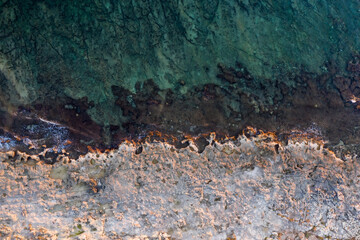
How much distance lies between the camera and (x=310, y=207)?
1525 millimetres

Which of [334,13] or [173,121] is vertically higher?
[334,13]

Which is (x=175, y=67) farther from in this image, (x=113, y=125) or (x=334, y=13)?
(x=334, y=13)

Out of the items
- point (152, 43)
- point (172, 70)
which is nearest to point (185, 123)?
point (172, 70)

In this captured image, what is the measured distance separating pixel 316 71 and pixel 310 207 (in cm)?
75

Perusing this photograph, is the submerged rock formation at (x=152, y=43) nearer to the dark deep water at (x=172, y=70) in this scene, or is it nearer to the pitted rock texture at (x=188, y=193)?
the dark deep water at (x=172, y=70)

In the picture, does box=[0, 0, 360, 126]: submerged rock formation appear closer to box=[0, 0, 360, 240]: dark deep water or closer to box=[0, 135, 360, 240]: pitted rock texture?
box=[0, 0, 360, 240]: dark deep water

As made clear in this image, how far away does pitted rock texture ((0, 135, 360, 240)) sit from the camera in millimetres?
1469

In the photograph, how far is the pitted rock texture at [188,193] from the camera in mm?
1469

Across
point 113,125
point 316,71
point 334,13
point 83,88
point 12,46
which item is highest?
point 334,13

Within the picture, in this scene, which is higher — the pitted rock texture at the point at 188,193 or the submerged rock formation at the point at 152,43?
the submerged rock formation at the point at 152,43

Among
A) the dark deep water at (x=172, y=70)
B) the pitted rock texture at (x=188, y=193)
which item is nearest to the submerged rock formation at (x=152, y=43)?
the dark deep water at (x=172, y=70)

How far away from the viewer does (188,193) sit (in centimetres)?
150

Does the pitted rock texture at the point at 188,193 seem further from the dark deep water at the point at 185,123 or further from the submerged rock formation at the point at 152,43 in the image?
the submerged rock formation at the point at 152,43

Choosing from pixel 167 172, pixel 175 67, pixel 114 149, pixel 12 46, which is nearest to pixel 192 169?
pixel 167 172
